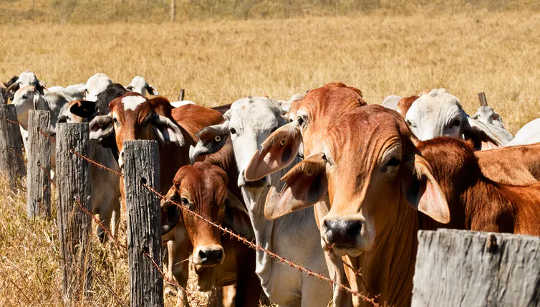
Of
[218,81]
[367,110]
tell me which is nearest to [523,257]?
[367,110]

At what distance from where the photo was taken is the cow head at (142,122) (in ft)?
22.0

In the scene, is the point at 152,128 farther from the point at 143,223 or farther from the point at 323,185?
the point at 323,185

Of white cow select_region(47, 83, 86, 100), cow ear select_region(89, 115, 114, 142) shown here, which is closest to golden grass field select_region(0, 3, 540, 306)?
cow ear select_region(89, 115, 114, 142)

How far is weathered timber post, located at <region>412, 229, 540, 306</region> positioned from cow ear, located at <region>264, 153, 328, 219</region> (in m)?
1.73

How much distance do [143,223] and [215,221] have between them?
138 cm

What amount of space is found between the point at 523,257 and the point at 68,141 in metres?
3.84

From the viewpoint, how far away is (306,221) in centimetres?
489

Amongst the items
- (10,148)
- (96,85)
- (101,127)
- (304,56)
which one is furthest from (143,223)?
(304,56)

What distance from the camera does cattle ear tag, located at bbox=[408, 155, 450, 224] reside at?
3.12m

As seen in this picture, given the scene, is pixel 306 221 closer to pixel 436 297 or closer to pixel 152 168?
pixel 152 168

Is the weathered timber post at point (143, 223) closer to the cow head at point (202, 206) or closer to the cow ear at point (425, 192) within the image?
the cow head at point (202, 206)

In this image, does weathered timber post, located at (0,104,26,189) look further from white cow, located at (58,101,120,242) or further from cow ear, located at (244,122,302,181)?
cow ear, located at (244,122,302,181)

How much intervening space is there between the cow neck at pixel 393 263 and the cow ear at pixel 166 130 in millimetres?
3485

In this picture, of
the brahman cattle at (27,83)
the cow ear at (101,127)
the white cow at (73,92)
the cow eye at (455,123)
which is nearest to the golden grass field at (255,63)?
the cow ear at (101,127)
